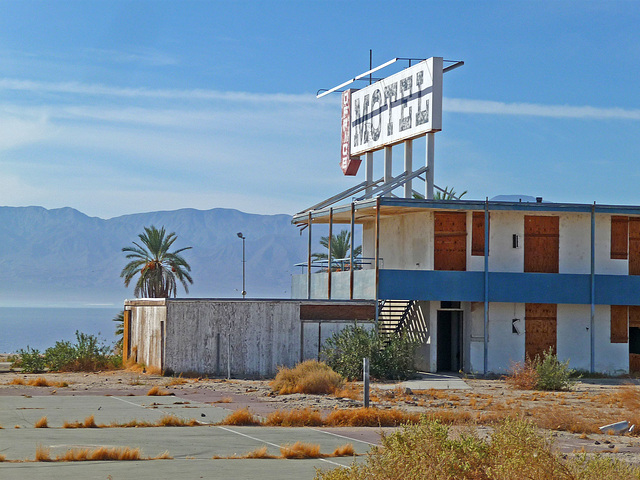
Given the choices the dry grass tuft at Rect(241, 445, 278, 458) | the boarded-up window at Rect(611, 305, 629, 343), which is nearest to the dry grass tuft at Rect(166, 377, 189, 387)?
the dry grass tuft at Rect(241, 445, 278, 458)

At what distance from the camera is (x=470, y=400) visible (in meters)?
25.6

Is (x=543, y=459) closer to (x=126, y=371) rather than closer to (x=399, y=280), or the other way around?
(x=399, y=280)

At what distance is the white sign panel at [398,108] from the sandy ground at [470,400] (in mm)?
10247

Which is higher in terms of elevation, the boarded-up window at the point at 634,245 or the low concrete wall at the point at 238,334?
the boarded-up window at the point at 634,245

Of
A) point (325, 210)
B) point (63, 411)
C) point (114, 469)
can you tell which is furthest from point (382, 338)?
point (114, 469)

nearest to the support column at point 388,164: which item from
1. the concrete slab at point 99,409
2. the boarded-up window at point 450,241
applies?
the boarded-up window at point 450,241

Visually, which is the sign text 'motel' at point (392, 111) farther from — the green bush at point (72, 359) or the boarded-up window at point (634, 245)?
the green bush at point (72, 359)

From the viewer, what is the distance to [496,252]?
120ft

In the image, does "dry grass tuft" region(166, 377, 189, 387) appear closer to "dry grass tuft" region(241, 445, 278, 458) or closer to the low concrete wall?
the low concrete wall

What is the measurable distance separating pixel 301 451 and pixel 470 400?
1118 cm

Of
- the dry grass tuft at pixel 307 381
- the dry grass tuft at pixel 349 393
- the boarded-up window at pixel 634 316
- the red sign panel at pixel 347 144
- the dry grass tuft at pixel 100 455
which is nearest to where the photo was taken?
the dry grass tuft at pixel 100 455

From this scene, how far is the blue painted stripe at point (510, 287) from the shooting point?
115 feet

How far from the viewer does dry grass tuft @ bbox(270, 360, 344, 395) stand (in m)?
27.2

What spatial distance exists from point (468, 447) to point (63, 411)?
13.6 m
